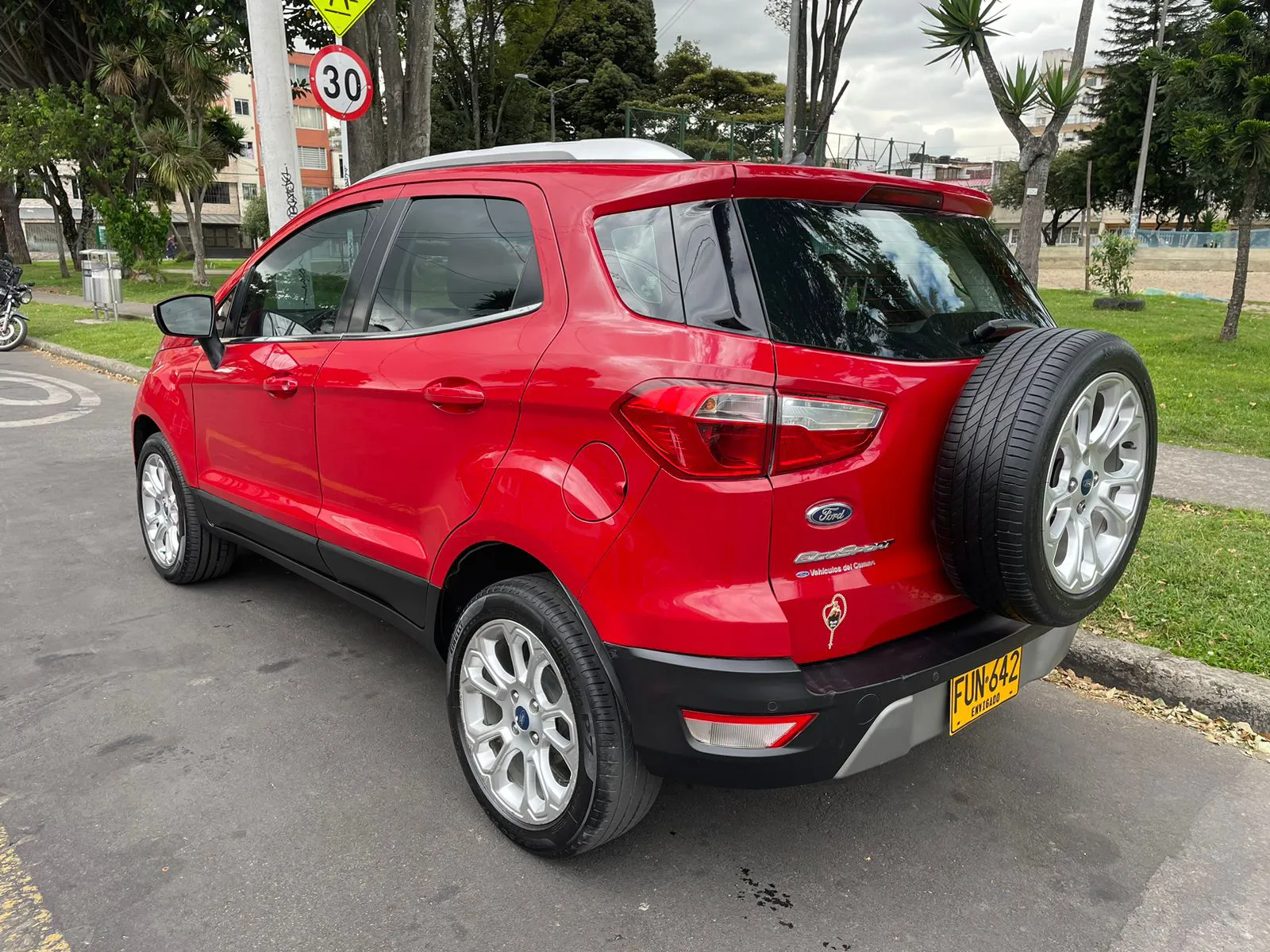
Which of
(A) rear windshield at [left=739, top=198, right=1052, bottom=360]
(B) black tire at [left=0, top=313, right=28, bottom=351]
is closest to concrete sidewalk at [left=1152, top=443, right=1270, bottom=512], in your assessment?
(A) rear windshield at [left=739, top=198, right=1052, bottom=360]

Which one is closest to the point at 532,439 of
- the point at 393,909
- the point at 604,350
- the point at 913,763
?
the point at 604,350

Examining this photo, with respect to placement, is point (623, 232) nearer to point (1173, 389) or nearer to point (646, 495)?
point (646, 495)

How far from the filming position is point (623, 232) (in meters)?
2.26

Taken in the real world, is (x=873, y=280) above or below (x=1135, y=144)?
below

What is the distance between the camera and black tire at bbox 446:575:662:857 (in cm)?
216

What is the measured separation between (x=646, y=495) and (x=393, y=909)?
1226 millimetres

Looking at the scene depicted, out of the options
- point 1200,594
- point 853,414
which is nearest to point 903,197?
point 853,414

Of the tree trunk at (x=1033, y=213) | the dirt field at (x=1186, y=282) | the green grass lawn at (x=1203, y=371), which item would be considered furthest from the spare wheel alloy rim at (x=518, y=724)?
the dirt field at (x=1186, y=282)

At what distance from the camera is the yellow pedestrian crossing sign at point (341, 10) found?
6.33 meters

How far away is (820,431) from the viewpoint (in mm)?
1991

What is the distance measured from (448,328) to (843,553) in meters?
1.29

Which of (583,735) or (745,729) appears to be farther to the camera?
(583,735)

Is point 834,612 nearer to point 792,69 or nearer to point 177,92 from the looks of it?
point 792,69

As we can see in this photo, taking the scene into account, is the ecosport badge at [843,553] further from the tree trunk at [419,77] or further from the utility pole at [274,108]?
the tree trunk at [419,77]
